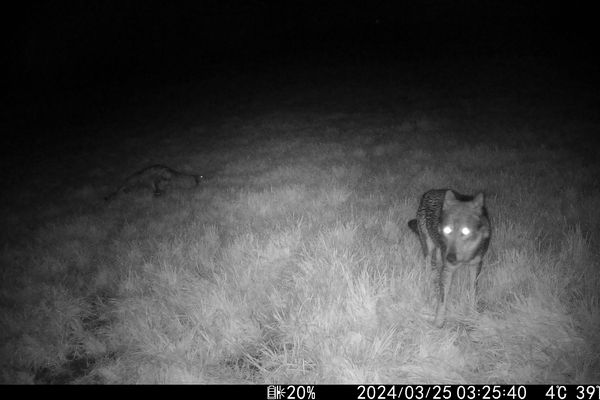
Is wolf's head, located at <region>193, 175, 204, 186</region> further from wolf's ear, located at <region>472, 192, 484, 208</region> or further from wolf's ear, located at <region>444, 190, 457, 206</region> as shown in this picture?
wolf's ear, located at <region>472, 192, 484, 208</region>

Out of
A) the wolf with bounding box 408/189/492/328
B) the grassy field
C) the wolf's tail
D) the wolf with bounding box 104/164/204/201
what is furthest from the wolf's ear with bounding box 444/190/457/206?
the wolf with bounding box 104/164/204/201

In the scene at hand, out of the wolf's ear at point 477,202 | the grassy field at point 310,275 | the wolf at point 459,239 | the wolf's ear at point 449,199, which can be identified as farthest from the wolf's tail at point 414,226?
the wolf's ear at point 477,202

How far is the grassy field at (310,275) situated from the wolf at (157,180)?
448mm

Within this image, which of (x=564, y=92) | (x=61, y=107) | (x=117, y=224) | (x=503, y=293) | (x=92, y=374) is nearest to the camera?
(x=92, y=374)

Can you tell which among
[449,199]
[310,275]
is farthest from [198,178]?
[449,199]

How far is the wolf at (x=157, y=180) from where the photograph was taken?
344 inches

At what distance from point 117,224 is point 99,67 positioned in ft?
103

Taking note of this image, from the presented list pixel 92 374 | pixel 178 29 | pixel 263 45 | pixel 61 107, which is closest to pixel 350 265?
pixel 92 374

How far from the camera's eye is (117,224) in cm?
684

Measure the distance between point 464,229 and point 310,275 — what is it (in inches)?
67.9

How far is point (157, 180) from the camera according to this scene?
885 cm

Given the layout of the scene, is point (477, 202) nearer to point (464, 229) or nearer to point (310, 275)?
point (464, 229)

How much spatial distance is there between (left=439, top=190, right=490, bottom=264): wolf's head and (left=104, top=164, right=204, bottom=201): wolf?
22.4ft

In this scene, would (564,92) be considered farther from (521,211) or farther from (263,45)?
(263,45)
